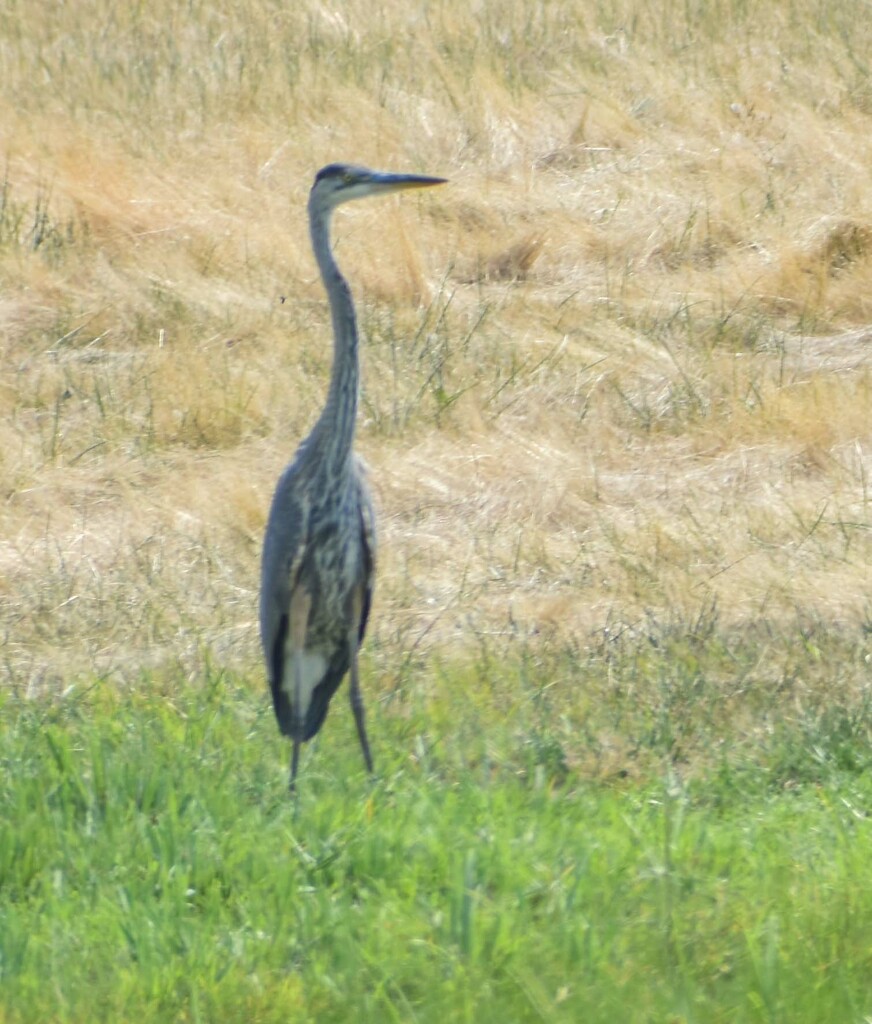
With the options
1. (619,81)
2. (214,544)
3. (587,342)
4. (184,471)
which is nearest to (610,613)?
(214,544)

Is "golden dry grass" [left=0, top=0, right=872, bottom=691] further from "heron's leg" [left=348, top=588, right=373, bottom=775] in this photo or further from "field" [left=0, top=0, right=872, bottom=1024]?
"heron's leg" [left=348, top=588, right=373, bottom=775]

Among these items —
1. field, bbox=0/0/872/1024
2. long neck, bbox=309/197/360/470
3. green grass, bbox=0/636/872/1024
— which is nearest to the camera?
green grass, bbox=0/636/872/1024

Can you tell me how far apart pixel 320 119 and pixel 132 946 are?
331 inches

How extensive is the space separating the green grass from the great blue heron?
6.8 inches

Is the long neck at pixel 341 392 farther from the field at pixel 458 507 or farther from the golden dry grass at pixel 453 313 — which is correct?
the golden dry grass at pixel 453 313

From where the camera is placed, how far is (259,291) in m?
8.80

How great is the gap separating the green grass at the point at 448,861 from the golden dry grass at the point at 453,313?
2.22 ft

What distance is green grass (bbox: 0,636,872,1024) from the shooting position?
3.27 meters

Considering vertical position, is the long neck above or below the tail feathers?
above

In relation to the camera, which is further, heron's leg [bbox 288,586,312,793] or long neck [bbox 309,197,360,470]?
heron's leg [bbox 288,586,312,793]

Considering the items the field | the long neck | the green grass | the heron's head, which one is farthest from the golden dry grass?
the heron's head

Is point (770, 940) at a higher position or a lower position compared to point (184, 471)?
higher

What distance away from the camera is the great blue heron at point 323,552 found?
4.73 meters

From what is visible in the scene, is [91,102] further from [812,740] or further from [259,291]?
[812,740]
